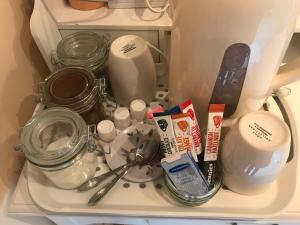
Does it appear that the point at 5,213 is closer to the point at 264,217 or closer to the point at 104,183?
the point at 104,183

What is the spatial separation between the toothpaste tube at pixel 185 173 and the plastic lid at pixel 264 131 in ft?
0.27

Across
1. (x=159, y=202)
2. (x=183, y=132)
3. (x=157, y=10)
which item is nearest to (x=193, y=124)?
(x=183, y=132)

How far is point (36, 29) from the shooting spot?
24.3 inches

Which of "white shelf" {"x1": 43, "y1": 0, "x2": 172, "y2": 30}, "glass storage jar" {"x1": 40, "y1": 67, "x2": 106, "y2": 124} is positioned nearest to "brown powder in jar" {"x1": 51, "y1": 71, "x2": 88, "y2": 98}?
"glass storage jar" {"x1": 40, "y1": 67, "x2": 106, "y2": 124}

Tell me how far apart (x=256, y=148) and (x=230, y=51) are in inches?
5.1

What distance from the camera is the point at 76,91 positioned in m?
0.58

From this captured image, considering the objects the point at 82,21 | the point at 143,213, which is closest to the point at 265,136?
the point at 143,213

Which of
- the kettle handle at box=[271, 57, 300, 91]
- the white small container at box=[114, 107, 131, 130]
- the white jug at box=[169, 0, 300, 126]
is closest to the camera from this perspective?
the white jug at box=[169, 0, 300, 126]

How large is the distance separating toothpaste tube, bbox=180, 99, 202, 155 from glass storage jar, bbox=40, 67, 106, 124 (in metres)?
0.17

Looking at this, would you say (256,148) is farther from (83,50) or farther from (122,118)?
(83,50)

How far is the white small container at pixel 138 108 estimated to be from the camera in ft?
1.98

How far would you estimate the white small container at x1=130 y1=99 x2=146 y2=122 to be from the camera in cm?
60

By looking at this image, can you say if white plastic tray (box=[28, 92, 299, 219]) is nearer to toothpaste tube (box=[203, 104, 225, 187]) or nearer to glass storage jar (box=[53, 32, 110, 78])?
Answer: toothpaste tube (box=[203, 104, 225, 187])

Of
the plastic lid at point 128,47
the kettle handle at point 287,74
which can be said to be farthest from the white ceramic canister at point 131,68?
the kettle handle at point 287,74
